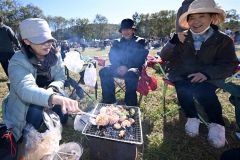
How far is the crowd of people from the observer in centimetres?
248

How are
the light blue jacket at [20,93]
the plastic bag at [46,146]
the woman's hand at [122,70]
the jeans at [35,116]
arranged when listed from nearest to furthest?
the light blue jacket at [20,93]
the plastic bag at [46,146]
the jeans at [35,116]
the woman's hand at [122,70]

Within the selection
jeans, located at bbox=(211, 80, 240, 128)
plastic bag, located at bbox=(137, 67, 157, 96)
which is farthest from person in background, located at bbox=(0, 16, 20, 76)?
jeans, located at bbox=(211, 80, 240, 128)

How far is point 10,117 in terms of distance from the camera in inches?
102

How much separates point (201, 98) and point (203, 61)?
64 cm

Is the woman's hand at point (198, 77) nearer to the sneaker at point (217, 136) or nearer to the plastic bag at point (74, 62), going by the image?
the sneaker at point (217, 136)

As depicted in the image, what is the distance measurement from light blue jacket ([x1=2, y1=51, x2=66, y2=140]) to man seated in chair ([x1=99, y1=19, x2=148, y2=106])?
2088 millimetres

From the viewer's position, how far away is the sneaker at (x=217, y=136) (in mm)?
3133

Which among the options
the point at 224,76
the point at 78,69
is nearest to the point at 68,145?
the point at 78,69

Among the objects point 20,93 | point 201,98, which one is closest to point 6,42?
point 20,93

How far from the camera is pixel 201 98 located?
339 centimetres

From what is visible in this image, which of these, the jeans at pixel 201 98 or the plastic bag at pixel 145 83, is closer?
the jeans at pixel 201 98

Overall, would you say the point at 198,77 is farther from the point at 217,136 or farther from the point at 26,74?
the point at 26,74

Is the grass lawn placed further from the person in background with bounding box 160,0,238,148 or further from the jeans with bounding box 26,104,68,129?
the jeans with bounding box 26,104,68,129

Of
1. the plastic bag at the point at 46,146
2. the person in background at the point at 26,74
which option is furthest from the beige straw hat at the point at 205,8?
the plastic bag at the point at 46,146
